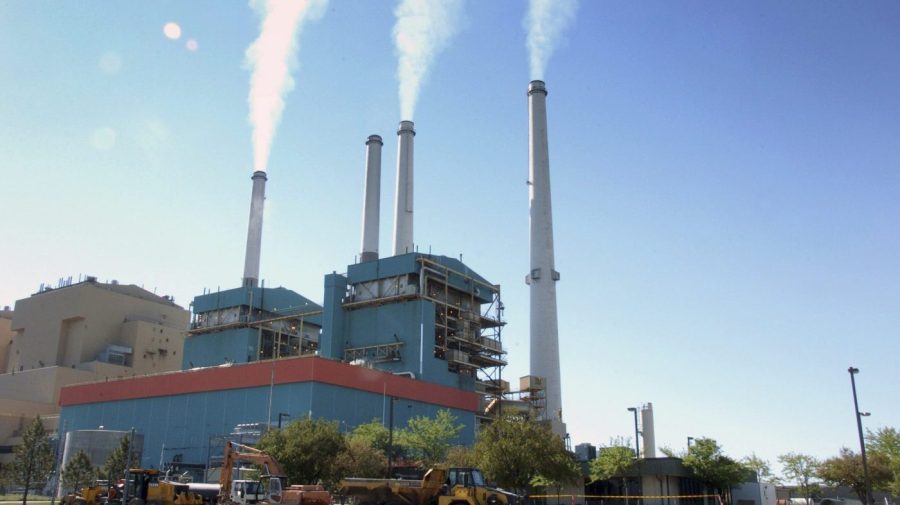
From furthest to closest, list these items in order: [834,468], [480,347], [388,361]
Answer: [480,347], [388,361], [834,468]

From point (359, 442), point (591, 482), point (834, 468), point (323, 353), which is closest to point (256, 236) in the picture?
point (323, 353)

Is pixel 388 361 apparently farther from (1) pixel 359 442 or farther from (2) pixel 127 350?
(2) pixel 127 350

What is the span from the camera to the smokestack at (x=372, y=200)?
86625 mm

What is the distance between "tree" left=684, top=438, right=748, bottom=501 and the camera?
47.0m

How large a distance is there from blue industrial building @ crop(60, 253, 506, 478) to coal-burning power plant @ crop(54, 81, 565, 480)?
0.46 feet

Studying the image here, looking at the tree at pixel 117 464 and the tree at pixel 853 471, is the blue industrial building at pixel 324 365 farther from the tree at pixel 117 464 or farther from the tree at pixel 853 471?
the tree at pixel 853 471

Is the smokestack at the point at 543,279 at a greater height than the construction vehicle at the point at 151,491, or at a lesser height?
greater

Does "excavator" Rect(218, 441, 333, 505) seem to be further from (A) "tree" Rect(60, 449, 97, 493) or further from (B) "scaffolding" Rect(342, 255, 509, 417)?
(B) "scaffolding" Rect(342, 255, 509, 417)

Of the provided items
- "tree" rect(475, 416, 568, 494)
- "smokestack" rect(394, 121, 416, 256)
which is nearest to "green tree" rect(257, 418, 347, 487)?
"tree" rect(475, 416, 568, 494)

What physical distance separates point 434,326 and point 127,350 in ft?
174

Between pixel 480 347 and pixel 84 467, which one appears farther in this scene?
pixel 480 347

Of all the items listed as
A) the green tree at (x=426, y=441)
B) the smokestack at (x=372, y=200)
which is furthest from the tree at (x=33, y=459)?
the smokestack at (x=372, y=200)

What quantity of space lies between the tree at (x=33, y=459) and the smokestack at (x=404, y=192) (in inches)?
1657

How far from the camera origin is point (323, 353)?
78438mm
